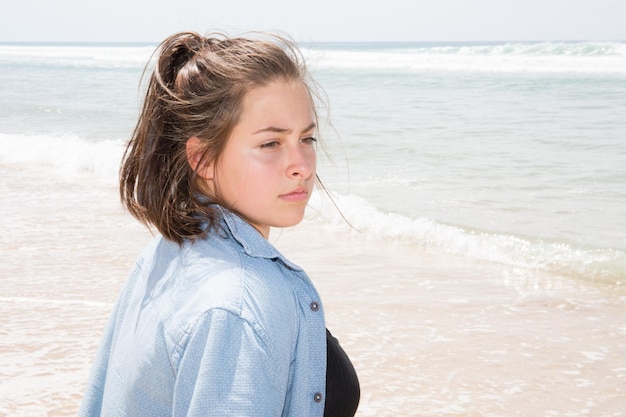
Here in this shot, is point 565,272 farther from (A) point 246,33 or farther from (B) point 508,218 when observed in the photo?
(A) point 246,33

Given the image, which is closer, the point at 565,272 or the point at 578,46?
the point at 565,272

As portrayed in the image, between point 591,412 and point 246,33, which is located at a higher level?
point 246,33

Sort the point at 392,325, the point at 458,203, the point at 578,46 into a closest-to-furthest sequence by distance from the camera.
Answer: the point at 392,325 → the point at 458,203 → the point at 578,46

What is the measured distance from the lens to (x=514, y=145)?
10.9 m

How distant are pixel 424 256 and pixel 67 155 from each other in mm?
5950

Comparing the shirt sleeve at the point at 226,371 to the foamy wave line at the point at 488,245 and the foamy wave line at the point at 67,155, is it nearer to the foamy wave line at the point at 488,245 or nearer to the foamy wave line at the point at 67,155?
the foamy wave line at the point at 488,245

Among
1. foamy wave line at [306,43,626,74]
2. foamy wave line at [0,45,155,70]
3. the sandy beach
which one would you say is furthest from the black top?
foamy wave line at [0,45,155,70]

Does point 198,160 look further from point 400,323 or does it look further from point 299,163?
point 400,323

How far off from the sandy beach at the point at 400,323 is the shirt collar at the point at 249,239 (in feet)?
7.59

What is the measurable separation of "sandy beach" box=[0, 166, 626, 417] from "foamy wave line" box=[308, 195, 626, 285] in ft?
0.53

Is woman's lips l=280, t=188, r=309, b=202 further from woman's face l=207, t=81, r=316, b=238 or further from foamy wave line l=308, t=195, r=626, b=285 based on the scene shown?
foamy wave line l=308, t=195, r=626, b=285

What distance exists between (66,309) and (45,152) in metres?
6.67

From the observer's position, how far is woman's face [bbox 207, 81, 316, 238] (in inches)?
57.2

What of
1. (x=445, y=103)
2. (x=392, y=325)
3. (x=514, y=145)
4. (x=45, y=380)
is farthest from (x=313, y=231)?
(x=445, y=103)
